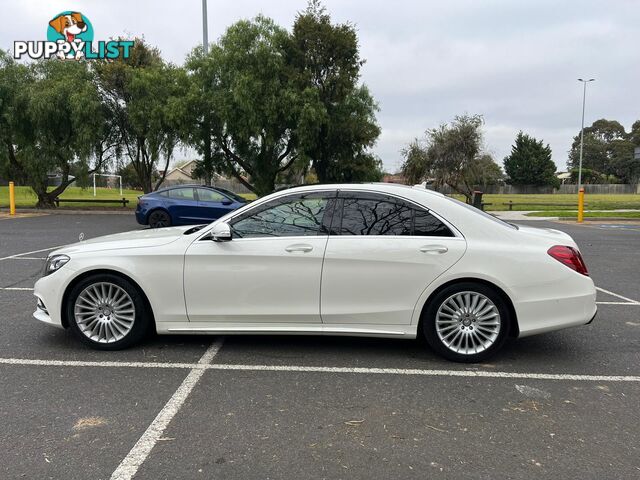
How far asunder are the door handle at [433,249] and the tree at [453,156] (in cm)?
3178

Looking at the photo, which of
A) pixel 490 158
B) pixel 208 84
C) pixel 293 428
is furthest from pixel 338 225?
pixel 490 158

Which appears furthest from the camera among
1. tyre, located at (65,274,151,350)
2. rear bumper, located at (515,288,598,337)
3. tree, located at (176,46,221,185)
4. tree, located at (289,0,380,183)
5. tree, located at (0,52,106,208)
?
tree, located at (289,0,380,183)

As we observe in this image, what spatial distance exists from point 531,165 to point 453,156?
4858 cm

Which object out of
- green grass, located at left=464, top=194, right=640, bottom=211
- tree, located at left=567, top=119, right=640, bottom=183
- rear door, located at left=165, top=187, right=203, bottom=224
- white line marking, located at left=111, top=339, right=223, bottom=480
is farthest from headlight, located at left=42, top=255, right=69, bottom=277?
tree, located at left=567, top=119, right=640, bottom=183

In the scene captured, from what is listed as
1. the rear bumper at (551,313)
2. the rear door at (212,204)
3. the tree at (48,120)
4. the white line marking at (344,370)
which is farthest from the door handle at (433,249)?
the tree at (48,120)

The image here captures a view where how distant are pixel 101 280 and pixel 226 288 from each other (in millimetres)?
1142

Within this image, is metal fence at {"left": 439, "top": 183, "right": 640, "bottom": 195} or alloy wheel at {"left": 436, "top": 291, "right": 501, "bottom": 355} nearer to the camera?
alloy wheel at {"left": 436, "top": 291, "right": 501, "bottom": 355}

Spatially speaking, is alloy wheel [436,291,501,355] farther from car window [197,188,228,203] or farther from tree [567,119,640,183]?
tree [567,119,640,183]

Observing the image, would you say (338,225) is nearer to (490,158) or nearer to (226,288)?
(226,288)

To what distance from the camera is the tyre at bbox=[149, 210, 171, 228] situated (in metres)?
14.8

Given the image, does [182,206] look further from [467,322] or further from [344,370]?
[467,322]

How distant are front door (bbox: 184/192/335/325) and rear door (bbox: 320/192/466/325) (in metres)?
0.13

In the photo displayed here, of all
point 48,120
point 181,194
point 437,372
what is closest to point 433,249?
point 437,372

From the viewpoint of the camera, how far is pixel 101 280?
15.2ft
